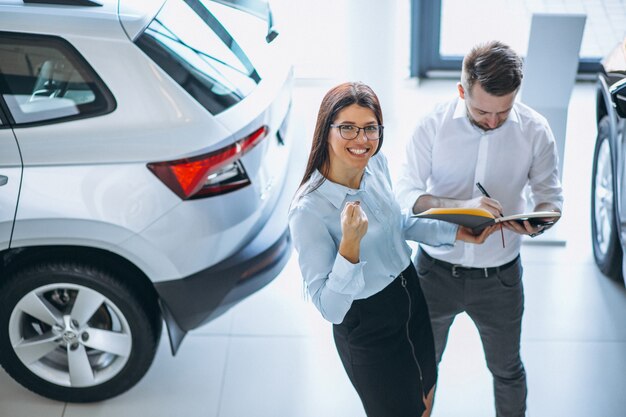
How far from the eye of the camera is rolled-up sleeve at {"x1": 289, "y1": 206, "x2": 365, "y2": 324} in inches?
84.0

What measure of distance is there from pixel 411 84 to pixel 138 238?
327 centimetres

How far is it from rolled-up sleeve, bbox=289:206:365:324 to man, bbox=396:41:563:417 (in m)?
0.47

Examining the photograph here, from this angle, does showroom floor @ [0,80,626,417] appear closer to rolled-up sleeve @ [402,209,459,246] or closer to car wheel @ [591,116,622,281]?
car wheel @ [591,116,622,281]

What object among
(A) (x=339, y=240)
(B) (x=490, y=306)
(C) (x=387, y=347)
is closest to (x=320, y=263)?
(A) (x=339, y=240)

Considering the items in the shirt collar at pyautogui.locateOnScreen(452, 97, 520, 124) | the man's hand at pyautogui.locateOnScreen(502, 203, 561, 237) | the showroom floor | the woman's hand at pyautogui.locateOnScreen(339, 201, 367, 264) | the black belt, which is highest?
the shirt collar at pyautogui.locateOnScreen(452, 97, 520, 124)

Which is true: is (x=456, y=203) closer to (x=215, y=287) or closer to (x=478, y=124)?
(x=478, y=124)

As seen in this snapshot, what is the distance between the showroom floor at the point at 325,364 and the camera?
3.25m

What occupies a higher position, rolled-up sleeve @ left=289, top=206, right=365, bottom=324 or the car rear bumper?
rolled-up sleeve @ left=289, top=206, right=365, bottom=324

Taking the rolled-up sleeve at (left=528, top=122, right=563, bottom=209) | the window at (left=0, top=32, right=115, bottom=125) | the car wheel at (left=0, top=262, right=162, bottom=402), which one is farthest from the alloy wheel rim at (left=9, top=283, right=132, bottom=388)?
the rolled-up sleeve at (left=528, top=122, right=563, bottom=209)

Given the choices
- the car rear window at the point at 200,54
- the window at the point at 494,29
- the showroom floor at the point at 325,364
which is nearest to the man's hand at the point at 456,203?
the car rear window at the point at 200,54

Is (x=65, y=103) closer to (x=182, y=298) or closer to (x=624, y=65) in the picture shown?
(x=182, y=298)

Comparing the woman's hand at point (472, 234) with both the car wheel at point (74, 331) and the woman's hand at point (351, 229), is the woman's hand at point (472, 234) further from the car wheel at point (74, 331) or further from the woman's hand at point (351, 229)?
the car wheel at point (74, 331)

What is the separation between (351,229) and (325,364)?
1.58 metres

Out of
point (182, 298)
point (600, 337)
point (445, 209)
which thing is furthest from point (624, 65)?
point (182, 298)
